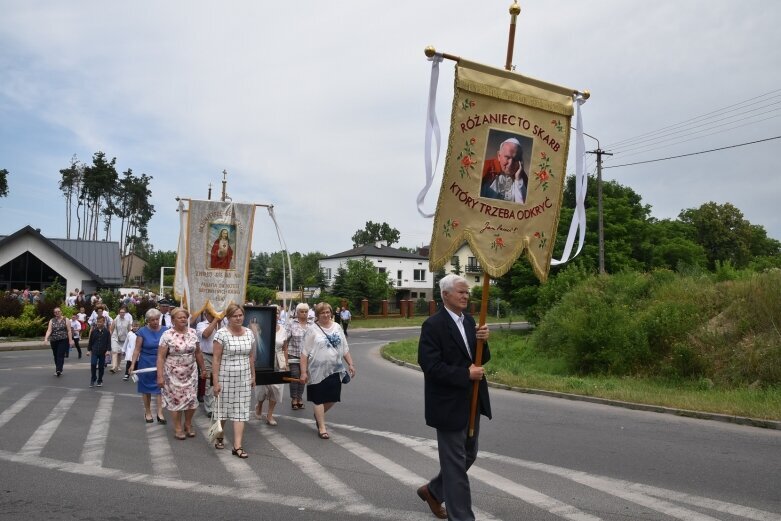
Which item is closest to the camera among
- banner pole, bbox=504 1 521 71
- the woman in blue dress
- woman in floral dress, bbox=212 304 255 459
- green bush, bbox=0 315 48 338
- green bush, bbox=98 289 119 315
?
banner pole, bbox=504 1 521 71

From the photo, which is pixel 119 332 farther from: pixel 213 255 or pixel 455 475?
→ pixel 455 475

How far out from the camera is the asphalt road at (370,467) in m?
5.86

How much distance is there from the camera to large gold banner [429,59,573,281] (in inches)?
240

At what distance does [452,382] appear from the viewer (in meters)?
5.06

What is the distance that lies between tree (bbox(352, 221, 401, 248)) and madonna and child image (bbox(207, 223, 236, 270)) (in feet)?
369

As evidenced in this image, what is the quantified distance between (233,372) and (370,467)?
6.79 ft

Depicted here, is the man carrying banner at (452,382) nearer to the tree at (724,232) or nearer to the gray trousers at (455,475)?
the gray trousers at (455,475)

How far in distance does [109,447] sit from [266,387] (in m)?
Answer: 2.68

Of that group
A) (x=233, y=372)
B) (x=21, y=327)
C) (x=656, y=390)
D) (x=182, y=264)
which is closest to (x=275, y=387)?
(x=233, y=372)

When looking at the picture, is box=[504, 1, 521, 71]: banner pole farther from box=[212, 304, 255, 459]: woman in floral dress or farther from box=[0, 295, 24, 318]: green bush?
box=[0, 295, 24, 318]: green bush

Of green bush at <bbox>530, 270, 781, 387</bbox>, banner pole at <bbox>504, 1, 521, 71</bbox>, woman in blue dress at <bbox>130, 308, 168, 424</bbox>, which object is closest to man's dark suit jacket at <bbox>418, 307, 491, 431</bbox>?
banner pole at <bbox>504, 1, 521, 71</bbox>

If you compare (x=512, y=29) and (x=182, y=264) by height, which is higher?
(x=512, y=29)

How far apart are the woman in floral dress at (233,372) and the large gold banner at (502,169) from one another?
3.32 meters

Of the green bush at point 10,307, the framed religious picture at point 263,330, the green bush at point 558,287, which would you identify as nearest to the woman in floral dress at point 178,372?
the framed religious picture at point 263,330
